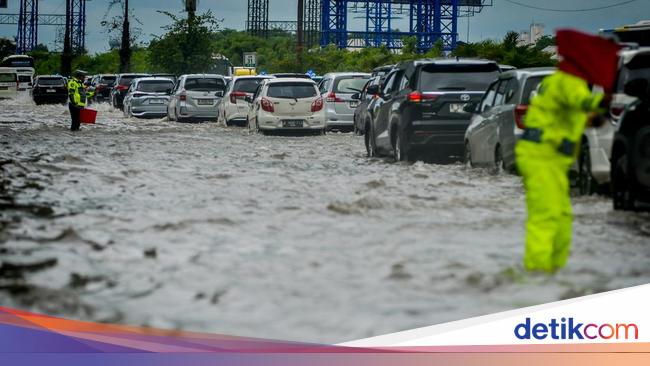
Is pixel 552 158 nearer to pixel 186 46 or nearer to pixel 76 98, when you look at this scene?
pixel 76 98

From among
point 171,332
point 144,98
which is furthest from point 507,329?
point 144,98

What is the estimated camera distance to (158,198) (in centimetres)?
1366

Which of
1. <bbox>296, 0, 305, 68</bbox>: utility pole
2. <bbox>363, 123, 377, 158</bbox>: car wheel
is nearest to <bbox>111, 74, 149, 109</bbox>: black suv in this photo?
<bbox>296, 0, 305, 68</bbox>: utility pole

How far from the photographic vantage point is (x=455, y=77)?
1791 centimetres

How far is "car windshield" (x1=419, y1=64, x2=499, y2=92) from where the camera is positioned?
1747cm

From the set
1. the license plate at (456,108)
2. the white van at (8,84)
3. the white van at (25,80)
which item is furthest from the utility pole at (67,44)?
the license plate at (456,108)

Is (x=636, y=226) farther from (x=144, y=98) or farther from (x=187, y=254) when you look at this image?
(x=144, y=98)

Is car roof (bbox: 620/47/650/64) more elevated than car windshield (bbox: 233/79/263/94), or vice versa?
car windshield (bbox: 233/79/263/94)

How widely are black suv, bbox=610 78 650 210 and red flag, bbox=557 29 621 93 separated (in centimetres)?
233

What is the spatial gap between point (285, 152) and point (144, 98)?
1575 centimetres

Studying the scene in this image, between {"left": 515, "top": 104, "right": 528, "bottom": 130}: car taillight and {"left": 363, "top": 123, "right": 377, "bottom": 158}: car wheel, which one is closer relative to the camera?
{"left": 515, "top": 104, "right": 528, "bottom": 130}: car taillight

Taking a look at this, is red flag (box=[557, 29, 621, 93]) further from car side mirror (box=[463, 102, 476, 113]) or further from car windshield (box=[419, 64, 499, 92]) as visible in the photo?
car windshield (box=[419, 64, 499, 92])

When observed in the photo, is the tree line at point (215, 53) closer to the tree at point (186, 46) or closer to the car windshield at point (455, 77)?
the tree at point (186, 46)

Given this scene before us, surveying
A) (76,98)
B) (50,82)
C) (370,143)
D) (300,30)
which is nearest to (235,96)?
(76,98)
